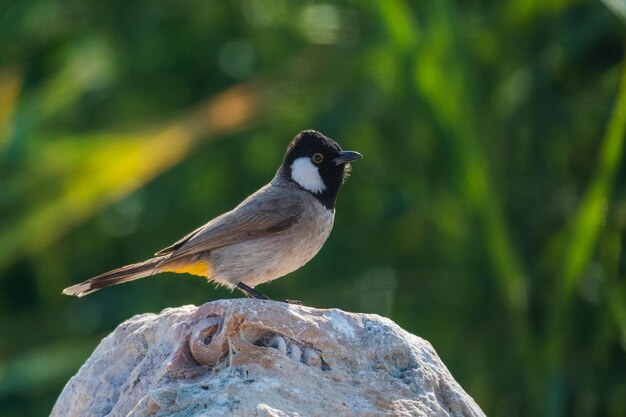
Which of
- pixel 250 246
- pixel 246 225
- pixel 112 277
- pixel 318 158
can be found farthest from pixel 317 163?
pixel 112 277

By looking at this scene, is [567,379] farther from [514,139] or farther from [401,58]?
[401,58]

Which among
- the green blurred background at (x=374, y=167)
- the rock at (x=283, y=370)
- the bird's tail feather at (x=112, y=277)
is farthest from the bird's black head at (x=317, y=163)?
the green blurred background at (x=374, y=167)

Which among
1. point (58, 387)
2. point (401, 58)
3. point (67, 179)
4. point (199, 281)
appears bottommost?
point (58, 387)

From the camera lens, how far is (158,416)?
4012 millimetres

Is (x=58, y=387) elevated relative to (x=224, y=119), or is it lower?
lower

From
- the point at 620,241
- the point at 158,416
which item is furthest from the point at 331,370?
the point at 620,241

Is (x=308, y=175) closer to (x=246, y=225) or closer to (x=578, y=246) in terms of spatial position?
(x=246, y=225)

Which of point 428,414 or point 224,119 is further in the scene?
point 224,119

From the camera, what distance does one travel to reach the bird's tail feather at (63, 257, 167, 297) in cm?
553

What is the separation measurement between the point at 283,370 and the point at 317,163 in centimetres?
212

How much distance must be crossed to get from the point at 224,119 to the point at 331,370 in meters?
5.61

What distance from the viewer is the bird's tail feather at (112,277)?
5.53 m

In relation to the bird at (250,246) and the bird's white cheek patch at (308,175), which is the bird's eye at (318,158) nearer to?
the bird's white cheek patch at (308,175)

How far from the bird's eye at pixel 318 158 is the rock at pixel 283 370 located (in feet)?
5.74
